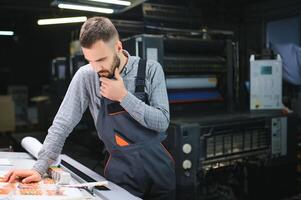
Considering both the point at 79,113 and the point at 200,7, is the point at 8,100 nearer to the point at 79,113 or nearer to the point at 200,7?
the point at 200,7

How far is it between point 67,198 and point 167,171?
0.54 m

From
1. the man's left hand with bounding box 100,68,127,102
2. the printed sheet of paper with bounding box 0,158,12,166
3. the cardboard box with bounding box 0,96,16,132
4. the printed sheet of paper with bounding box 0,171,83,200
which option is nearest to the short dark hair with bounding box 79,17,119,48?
the man's left hand with bounding box 100,68,127,102

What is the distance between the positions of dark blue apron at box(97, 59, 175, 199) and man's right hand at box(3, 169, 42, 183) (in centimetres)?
32

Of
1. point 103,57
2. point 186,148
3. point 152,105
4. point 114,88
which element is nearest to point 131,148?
point 152,105

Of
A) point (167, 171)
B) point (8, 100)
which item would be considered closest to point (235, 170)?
point (167, 171)

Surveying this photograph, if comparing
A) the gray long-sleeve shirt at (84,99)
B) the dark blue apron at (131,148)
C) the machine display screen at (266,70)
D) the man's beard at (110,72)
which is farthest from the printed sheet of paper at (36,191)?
the machine display screen at (266,70)

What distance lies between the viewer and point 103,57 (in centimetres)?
127

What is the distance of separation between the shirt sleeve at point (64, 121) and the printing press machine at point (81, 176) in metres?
0.14

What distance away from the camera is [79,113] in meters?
1.47

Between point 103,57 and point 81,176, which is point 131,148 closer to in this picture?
point 81,176

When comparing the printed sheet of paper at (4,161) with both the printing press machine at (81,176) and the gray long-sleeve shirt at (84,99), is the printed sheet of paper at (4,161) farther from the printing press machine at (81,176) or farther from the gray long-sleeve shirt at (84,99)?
the gray long-sleeve shirt at (84,99)

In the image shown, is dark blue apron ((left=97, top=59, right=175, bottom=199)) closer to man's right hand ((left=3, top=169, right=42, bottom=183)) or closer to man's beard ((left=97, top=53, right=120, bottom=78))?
man's beard ((left=97, top=53, right=120, bottom=78))

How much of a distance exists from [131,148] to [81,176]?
0.27m

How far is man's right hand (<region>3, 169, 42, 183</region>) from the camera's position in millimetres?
1288
